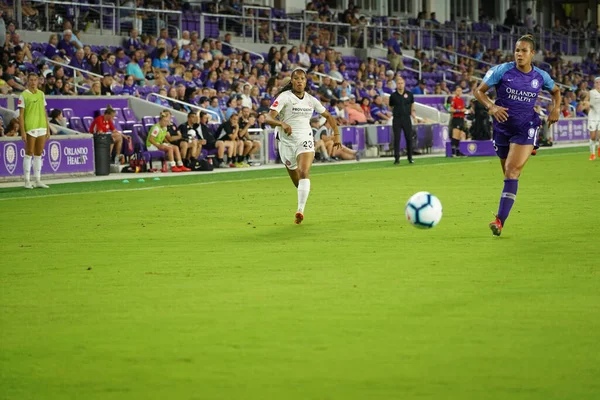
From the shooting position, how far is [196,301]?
28.4 feet

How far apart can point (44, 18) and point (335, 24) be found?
16.5 m

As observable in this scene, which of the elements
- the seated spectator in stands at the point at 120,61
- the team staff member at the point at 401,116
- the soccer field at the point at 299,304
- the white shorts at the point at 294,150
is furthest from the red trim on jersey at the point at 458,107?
the white shorts at the point at 294,150

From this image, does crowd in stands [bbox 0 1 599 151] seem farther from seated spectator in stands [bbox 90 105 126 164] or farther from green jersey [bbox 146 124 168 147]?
green jersey [bbox 146 124 168 147]

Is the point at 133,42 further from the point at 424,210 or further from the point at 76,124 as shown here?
the point at 424,210

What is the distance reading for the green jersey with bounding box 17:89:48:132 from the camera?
21531 millimetres

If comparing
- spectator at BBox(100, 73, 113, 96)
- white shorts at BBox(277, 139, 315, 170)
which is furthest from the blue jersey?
spectator at BBox(100, 73, 113, 96)

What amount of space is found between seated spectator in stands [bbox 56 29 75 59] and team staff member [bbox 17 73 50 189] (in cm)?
918

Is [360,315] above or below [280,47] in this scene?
below

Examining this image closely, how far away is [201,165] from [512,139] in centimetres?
1561

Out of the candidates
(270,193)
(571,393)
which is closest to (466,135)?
(270,193)

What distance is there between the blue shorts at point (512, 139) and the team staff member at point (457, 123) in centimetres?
2111

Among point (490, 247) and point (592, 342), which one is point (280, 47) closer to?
point (490, 247)

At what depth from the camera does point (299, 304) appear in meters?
8.41

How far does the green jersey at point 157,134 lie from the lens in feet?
89.0
